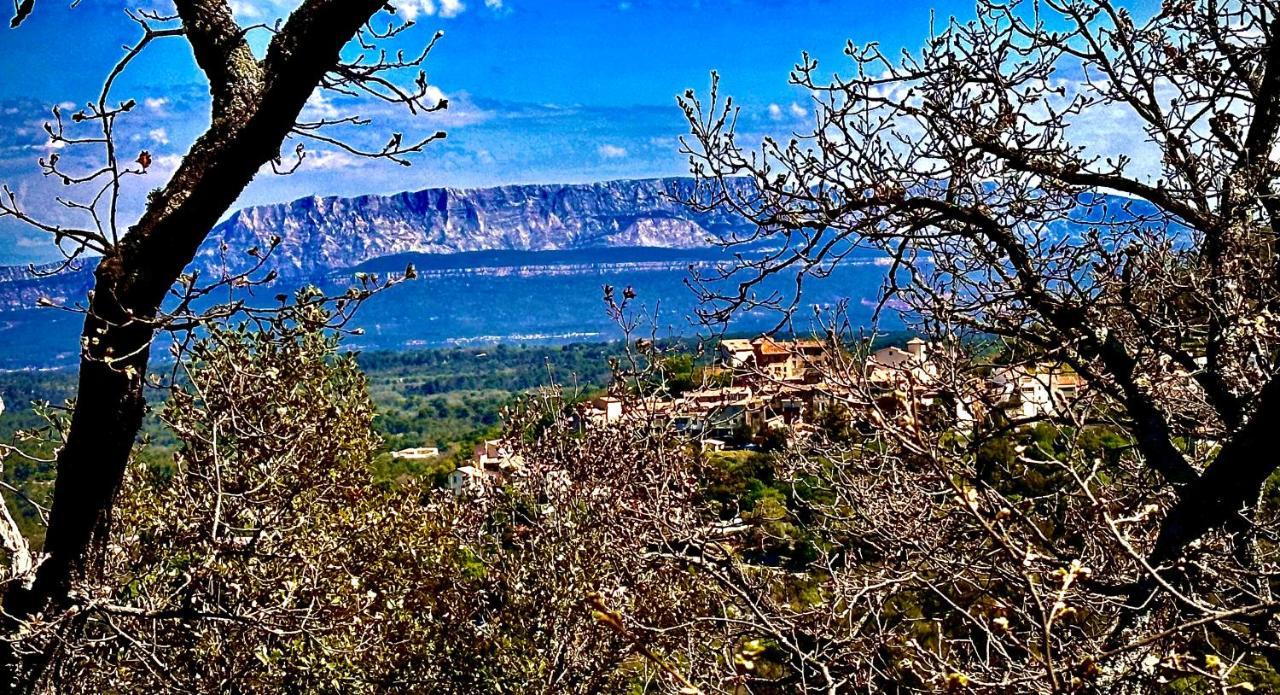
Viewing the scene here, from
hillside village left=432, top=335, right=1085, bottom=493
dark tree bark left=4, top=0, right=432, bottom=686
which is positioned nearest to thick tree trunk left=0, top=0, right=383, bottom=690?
dark tree bark left=4, top=0, right=432, bottom=686

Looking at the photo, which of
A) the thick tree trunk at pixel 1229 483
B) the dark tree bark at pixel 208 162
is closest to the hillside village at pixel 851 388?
the thick tree trunk at pixel 1229 483

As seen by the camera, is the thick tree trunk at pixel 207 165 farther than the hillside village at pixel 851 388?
No

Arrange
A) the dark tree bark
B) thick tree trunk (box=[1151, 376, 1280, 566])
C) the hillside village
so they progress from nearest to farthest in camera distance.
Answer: the dark tree bark < the hillside village < thick tree trunk (box=[1151, 376, 1280, 566])

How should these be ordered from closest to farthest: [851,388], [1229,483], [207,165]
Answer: [207,165]
[851,388]
[1229,483]

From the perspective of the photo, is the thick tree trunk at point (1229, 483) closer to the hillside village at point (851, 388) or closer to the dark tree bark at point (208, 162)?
the hillside village at point (851, 388)

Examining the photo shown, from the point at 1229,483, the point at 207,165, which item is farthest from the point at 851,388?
the point at 207,165

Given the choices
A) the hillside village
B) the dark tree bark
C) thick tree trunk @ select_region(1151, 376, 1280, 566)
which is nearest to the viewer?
the dark tree bark

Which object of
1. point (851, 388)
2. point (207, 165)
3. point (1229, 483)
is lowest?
point (1229, 483)

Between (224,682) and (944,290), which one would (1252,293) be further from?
(224,682)

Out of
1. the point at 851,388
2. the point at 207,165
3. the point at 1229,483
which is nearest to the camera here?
the point at 207,165

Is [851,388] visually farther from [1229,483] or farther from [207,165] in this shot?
[207,165]

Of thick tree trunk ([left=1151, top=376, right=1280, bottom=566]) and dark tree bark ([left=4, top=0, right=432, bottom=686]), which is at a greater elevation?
dark tree bark ([left=4, top=0, right=432, bottom=686])

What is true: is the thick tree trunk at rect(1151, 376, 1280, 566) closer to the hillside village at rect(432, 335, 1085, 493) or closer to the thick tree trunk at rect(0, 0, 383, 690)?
the hillside village at rect(432, 335, 1085, 493)

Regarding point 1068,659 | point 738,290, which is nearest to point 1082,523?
point 738,290
